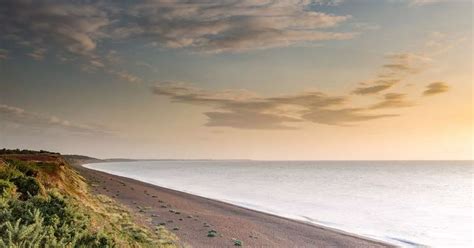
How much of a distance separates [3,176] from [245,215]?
70.3ft

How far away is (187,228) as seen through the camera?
77.8 ft

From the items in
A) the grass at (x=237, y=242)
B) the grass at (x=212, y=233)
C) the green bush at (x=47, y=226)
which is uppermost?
the green bush at (x=47, y=226)

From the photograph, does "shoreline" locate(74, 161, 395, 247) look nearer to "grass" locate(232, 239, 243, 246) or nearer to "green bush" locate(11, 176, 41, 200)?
"grass" locate(232, 239, 243, 246)

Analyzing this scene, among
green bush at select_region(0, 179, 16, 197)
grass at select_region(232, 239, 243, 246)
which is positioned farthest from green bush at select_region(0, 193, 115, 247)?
grass at select_region(232, 239, 243, 246)

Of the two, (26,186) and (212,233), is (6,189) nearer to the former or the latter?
(26,186)

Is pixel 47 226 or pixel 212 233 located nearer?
pixel 47 226

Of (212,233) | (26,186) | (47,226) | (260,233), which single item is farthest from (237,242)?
(47,226)

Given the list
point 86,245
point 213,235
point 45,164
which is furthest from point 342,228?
point 86,245

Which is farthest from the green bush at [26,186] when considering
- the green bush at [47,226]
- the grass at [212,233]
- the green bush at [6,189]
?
the grass at [212,233]

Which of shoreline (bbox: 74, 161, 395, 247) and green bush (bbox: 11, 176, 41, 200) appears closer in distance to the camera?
green bush (bbox: 11, 176, 41, 200)

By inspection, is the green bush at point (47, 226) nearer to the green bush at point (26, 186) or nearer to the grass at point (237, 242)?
the green bush at point (26, 186)

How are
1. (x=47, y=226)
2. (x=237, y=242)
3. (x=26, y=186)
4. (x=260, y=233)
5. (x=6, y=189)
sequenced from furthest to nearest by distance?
(x=260, y=233) < (x=237, y=242) < (x=26, y=186) < (x=6, y=189) < (x=47, y=226)

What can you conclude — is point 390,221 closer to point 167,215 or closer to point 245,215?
point 245,215

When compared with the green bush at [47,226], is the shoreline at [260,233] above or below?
below
